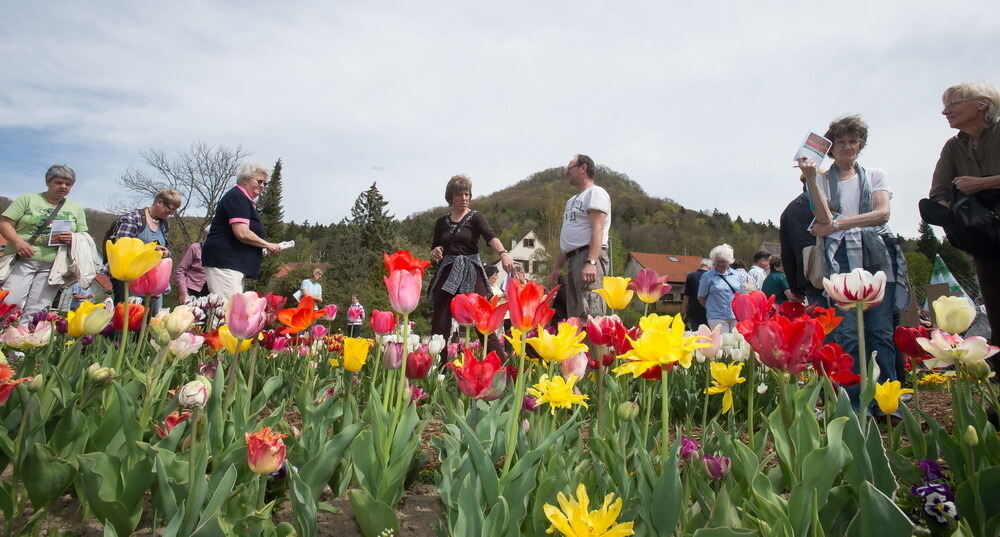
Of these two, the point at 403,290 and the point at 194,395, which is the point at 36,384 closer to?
the point at 194,395

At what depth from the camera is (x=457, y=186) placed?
15.4ft

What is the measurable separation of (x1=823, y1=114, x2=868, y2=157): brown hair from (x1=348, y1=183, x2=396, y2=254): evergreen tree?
3711 cm

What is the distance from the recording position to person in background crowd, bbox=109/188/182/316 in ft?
14.8

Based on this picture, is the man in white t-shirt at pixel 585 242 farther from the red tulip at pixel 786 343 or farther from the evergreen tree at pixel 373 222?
the evergreen tree at pixel 373 222

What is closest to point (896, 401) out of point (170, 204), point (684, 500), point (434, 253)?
point (684, 500)

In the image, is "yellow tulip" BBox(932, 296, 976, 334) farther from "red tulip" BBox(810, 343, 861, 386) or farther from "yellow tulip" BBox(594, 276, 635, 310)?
"yellow tulip" BBox(594, 276, 635, 310)

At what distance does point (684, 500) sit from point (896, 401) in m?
0.87

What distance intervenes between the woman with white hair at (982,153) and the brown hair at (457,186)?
306 cm

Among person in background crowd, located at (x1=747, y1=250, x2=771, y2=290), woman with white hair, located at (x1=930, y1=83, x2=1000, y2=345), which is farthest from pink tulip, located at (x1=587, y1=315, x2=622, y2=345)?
person in background crowd, located at (x1=747, y1=250, x2=771, y2=290)

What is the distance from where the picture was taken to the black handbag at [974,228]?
97.6 inches

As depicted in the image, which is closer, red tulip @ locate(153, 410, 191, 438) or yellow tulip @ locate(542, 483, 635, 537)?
yellow tulip @ locate(542, 483, 635, 537)

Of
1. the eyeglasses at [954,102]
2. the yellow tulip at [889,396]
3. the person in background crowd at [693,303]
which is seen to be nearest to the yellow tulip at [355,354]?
the yellow tulip at [889,396]

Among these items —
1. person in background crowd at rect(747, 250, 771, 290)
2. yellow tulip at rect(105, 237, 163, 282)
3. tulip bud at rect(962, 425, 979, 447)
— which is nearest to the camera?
tulip bud at rect(962, 425, 979, 447)

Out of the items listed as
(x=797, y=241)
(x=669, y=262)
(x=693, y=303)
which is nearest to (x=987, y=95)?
(x=797, y=241)
